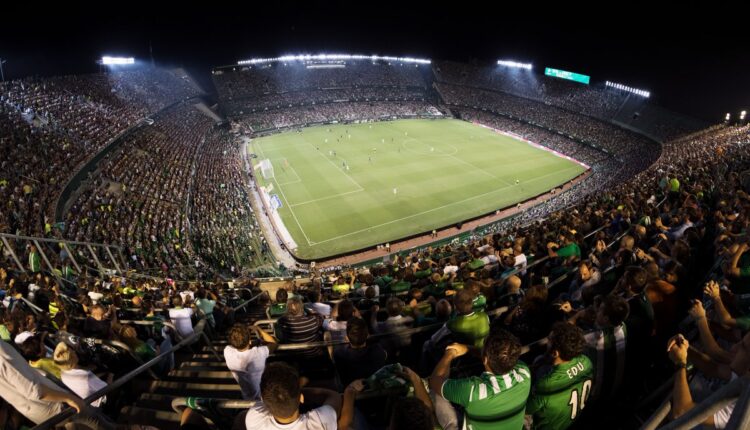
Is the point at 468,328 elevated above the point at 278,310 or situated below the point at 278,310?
above

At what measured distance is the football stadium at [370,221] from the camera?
3.70 metres

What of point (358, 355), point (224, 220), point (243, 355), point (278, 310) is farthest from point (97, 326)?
point (224, 220)

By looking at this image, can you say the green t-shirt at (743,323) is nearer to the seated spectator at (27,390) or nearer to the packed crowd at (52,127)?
the seated spectator at (27,390)

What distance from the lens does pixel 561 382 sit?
358 cm

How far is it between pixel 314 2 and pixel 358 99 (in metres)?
26.5

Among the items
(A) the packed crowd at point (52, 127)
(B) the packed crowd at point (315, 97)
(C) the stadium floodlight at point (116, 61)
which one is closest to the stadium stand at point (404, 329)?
(A) the packed crowd at point (52, 127)

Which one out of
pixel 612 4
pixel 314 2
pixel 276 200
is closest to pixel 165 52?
pixel 314 2

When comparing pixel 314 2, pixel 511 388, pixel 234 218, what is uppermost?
pixel 314 2

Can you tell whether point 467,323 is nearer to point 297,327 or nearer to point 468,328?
point 468,328

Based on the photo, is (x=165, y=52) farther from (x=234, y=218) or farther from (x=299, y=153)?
(x=234, y=218)

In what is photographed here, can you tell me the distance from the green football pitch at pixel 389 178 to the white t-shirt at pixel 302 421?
2595 centimetres

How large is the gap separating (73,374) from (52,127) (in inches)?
1457

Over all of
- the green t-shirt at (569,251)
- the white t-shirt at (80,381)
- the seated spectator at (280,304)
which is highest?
the white t-shirt at (80,381)

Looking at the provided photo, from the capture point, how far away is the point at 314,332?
539cm
